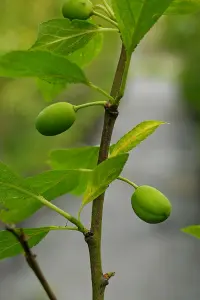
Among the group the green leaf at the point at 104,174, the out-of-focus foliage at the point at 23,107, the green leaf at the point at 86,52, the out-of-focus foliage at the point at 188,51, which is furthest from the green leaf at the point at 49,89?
the out-of-focus foliage at the point at 188,51

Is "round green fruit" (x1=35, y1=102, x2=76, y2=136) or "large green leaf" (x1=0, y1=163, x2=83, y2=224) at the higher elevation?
"round green fruit" (x1=35, y1=102, x2=76, y2=136)

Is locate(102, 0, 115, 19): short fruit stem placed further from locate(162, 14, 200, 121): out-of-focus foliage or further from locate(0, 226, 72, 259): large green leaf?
locate(162, 14, 200, 121): out-of-focus foliage

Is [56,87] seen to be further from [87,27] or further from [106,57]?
[106,57]

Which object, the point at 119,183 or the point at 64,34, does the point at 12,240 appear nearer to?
the point at 64,34

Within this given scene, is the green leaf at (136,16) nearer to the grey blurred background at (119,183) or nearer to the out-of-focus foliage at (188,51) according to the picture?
the grey blurred background at (119,183)

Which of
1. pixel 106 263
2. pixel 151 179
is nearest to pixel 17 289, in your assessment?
pixel 106 263

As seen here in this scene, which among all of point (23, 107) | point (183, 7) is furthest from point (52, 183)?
point (23, 107)

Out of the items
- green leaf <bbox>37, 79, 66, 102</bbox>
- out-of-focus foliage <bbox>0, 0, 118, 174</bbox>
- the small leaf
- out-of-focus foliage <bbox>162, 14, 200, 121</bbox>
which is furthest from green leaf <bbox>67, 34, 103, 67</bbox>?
out-of-focus foliage <bbox>162, 14, 200, 121</bbox>
